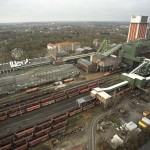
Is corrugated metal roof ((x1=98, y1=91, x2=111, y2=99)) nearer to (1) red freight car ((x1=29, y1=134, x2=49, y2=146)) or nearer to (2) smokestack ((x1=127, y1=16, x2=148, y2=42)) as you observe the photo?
(1) red freight car ((x1=29, y1=134, x2=49, y2=146))

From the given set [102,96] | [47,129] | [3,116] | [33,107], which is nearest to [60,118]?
[47,129]

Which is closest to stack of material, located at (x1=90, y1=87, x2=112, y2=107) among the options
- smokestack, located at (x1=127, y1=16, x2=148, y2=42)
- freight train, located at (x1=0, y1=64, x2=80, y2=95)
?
freight train, located at (x1=0, y1=64, x2=80, y2=95)

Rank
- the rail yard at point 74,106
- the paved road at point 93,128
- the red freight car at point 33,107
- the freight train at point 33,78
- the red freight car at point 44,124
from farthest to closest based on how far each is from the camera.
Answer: the freight train at point 33,78
the red freight car at point 33,107
the red freight car at point 44,124
the rail yard at point 74,106
the paved road at point 93,128

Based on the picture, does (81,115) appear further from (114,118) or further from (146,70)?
(146,70)

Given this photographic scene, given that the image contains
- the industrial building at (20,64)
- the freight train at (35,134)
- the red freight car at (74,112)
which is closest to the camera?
the freight train at (35,134)

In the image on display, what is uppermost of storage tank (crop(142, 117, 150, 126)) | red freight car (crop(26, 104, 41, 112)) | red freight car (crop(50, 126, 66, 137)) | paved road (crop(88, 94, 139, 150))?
red freight car (crop(26, 104, 41, 112))

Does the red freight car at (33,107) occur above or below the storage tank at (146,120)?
above

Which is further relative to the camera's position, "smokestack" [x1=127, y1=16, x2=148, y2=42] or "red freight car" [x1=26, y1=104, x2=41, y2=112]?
"smokestack" [x1=127, y1=16, x2=148, y2=42]

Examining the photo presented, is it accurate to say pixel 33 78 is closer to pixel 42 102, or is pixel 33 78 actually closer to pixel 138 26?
pixel 42 102

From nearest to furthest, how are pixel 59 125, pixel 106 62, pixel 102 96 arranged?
pixel 59 125, pixel 102 96, pixel 106 62

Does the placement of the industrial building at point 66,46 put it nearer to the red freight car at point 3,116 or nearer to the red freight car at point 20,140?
the red freight car at point 3,116

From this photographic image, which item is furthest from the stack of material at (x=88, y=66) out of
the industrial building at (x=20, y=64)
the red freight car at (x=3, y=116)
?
the red freight car at (x=3, y=116)
